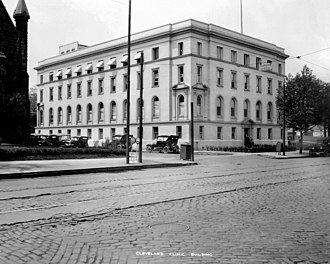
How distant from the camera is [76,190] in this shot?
11.3m

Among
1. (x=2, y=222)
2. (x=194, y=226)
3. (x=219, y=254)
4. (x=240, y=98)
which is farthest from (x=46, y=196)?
(x=240, y=98)

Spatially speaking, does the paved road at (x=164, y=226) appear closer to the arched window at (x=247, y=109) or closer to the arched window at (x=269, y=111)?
the arched window at (x=247, y=109)

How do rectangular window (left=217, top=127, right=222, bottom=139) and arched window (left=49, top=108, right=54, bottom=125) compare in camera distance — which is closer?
rectangular window (left=217, top=127, right=222, bottom=139)

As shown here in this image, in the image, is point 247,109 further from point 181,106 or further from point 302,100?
point 302,100

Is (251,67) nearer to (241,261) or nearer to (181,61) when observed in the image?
(181,61)

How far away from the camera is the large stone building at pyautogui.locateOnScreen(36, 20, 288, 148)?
49781 mm

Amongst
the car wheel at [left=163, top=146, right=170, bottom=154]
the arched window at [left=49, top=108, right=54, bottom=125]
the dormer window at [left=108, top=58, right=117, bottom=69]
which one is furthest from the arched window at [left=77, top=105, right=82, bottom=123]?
the car wheel at [left=163, top=146, right=170, bottom=154]

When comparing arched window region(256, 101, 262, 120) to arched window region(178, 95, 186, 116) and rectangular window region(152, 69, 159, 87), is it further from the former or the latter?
rectangular window region(152, 69, 159, 87)

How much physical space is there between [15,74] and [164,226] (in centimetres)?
3601

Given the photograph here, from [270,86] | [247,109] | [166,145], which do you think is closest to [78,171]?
[166,145]

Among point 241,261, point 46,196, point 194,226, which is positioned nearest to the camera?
point 241,261

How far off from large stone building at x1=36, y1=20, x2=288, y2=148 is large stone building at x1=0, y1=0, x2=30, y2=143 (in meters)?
18.2

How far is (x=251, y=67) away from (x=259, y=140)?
10.9m

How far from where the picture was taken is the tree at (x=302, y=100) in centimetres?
3934
